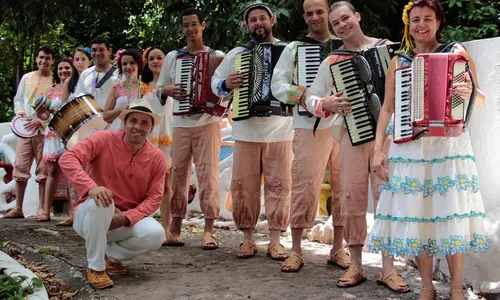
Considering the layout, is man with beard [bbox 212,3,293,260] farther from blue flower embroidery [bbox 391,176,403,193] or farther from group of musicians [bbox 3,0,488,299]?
blue flower embroidery [bbox 391,176,403,193]

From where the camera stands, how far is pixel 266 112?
5242mm

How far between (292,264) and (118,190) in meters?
1.32

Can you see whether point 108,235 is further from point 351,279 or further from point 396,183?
point 396,183

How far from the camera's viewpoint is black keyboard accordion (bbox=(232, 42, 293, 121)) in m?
5.22

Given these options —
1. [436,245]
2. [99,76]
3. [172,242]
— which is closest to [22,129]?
[99,76]

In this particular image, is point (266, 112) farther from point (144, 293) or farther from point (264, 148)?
point (144, 293)

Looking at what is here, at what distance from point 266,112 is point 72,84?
2596 millimetres

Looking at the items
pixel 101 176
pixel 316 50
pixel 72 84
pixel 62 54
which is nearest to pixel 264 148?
pixel 316 50

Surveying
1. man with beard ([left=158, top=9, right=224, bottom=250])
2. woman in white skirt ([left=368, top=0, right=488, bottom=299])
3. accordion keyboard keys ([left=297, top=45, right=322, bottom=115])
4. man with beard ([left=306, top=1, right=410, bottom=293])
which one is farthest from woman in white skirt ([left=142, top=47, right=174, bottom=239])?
woman in white skirt ([left=368, top=0, right=488, bottom=299])

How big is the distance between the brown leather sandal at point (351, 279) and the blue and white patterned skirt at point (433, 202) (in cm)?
61

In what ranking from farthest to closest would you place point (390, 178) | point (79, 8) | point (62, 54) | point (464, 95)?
point (62, 54) < point (79, 8) < point (390, 178) < point (464, 95)

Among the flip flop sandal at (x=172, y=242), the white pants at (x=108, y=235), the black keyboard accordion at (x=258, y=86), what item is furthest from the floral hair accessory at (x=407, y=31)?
the flip flop sandal at (x=172, y=242)

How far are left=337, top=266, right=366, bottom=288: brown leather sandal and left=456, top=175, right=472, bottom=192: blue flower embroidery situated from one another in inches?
40.4

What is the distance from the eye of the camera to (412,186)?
385 centimetres
